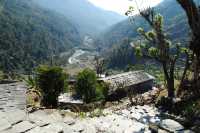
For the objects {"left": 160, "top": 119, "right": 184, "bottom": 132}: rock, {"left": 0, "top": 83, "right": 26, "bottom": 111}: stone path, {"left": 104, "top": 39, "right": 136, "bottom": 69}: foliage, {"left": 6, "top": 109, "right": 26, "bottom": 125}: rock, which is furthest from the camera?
{"left": 104, "top": 39, "right": 136, "bottom": 69}: foliage

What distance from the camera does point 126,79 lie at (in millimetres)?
36625

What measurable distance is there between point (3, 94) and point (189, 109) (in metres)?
6.30

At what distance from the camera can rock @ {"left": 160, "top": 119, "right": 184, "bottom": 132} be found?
8914 millimetres

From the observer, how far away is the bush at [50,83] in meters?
15.2

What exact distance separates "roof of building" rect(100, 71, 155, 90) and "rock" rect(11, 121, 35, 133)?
2257 cm

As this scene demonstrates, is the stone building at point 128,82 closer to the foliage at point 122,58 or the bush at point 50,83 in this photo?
the bush at point 50,83

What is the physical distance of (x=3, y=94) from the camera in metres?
12.2

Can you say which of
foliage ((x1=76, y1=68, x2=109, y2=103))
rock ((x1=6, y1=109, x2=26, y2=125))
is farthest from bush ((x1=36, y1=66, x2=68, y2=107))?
rock ((x1=6, y1=109, x2=26, y2=125))

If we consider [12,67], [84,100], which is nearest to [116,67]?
[12,67]

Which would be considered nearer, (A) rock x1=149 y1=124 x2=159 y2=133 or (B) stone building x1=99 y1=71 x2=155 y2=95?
(A) rock x1=149 y1=124 x2=159 y2=133

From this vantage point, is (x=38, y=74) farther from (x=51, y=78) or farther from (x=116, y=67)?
(x=116, y=67)

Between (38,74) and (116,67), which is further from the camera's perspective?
(116,67)

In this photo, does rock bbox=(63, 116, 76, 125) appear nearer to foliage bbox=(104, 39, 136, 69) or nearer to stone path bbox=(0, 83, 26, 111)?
stone path bbox=(0, 83, 26, 111)

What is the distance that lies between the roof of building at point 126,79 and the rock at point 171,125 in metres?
20.8
